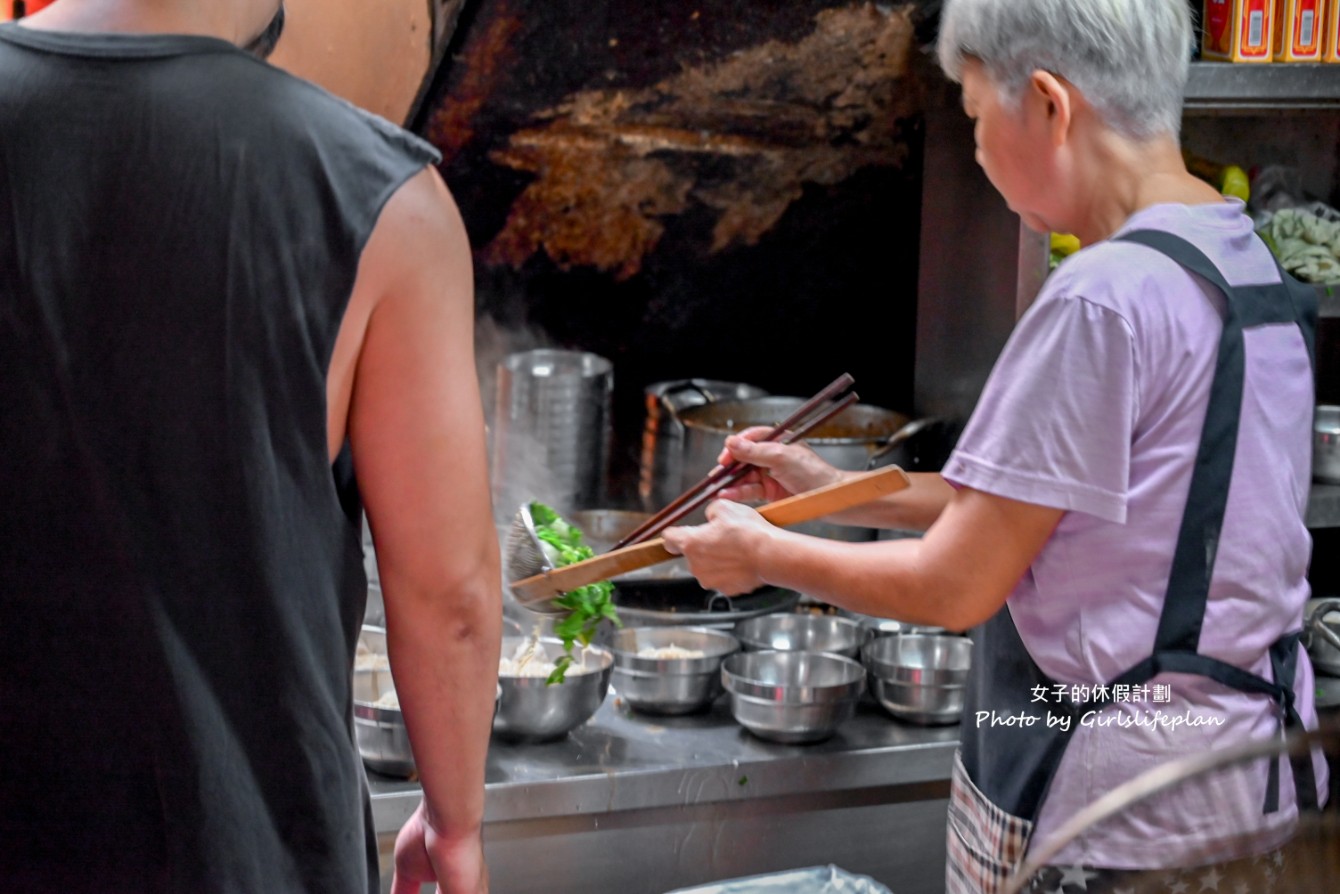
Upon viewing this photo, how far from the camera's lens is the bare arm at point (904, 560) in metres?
1.64

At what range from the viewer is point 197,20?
45.8 inches

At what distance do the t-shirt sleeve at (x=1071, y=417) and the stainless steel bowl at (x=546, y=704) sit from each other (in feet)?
3.90

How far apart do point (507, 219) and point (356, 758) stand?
2.76m

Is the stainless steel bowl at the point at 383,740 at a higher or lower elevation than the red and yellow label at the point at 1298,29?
lower

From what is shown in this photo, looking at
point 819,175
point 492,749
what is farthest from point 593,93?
point 492,749

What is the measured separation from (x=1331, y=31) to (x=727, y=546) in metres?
2.10

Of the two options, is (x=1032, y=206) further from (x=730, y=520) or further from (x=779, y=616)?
(x=779, y=616)

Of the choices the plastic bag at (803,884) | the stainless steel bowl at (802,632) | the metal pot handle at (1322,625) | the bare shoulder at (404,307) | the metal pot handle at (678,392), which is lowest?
the plastic bag at (803,884)

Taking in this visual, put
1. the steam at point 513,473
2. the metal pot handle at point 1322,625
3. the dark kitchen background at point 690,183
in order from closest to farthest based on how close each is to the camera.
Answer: the metal pot handle at point 1322,625, the dark kitchen background at point 690,183, the steam at point 513,473

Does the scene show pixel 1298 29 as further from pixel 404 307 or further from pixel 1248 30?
pixel 404 307

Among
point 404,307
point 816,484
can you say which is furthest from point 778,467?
point 404,307

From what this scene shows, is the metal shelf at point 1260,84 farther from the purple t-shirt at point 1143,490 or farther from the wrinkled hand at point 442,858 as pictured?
the wrinkled hand at point 442,858

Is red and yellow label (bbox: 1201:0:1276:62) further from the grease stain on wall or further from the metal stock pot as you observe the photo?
the metal stock pot

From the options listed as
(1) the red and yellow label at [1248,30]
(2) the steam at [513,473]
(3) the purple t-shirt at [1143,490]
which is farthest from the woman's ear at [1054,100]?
(2) the steam at [513,473]
